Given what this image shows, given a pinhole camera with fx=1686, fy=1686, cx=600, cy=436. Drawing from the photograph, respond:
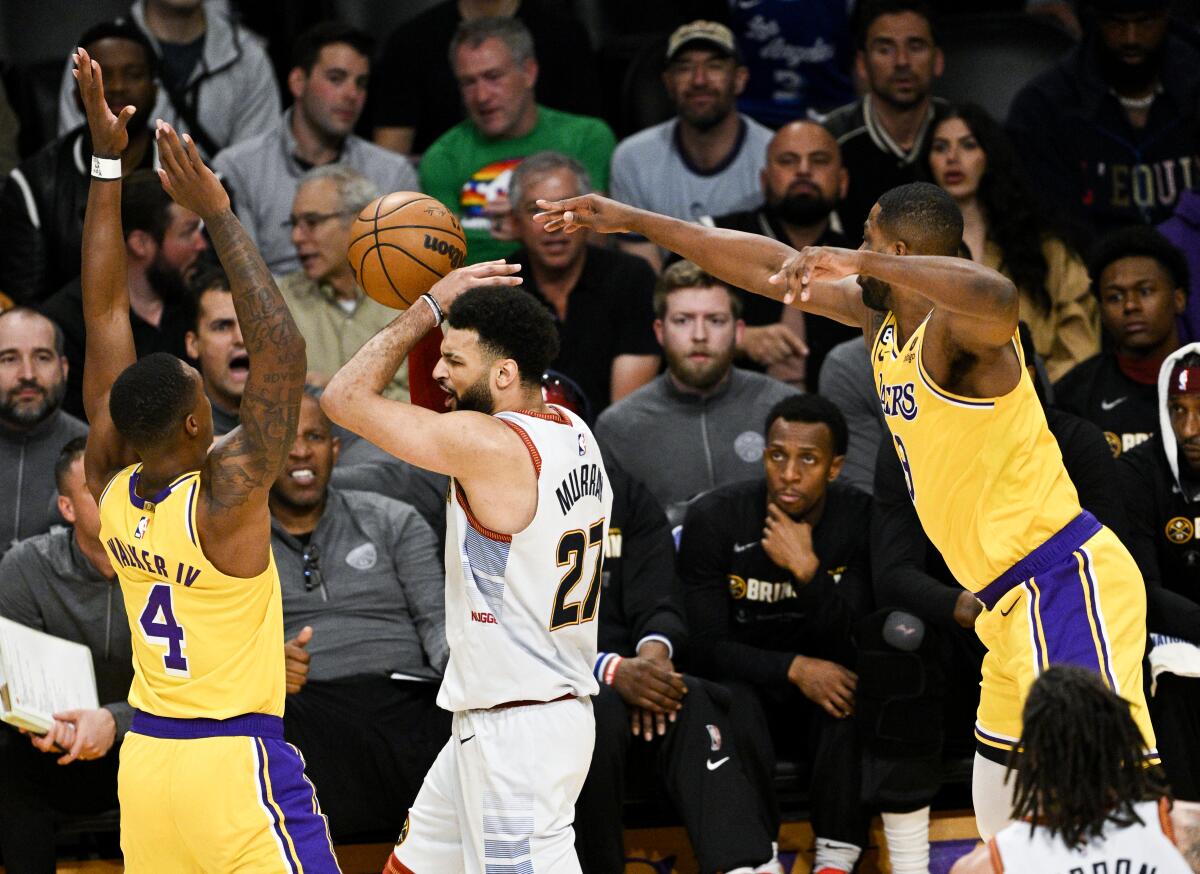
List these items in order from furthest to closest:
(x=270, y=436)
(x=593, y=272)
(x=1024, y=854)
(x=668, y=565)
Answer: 1. (x=593, y=272)
2. (x=668, y=565)
3. (x=270, y=436)
4. (x=1024, y=854)

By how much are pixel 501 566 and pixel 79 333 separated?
3700 millimetres

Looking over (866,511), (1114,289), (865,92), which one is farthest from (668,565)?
(865,92)

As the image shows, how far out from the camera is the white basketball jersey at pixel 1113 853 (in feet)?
11.2

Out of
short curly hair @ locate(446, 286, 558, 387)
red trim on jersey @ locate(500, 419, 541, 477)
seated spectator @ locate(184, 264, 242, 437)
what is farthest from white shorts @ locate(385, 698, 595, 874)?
seated spectator @ locate(184, 264, 242, 437)

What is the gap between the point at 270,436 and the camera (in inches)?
171

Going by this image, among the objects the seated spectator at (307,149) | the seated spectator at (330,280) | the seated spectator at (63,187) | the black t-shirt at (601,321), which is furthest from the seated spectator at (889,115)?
the seated spectator at (63,187)

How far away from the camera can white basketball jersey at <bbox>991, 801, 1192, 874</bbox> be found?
134 inches

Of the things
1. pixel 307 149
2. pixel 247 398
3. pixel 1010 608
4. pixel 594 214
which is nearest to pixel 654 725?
pixel 1010 608

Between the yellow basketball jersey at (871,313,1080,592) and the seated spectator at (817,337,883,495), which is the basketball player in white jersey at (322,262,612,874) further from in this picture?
the seated spectator at (817,337,883,495)

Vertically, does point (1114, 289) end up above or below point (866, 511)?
above

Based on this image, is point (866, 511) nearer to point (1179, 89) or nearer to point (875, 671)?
point (875, 671)

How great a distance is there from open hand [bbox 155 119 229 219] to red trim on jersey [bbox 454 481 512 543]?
101cm

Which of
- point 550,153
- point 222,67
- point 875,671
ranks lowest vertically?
point 875,671

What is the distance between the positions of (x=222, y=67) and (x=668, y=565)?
4.06 metres
